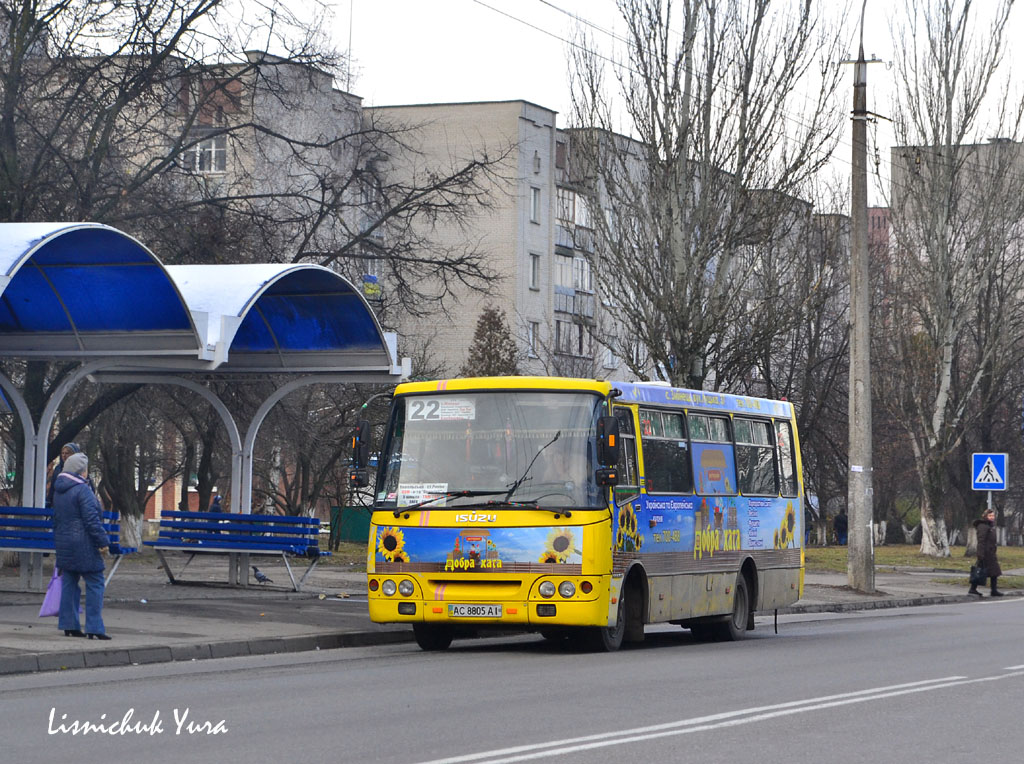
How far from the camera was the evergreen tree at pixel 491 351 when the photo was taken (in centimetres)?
6119

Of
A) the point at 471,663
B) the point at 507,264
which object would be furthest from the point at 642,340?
the point at 507,264

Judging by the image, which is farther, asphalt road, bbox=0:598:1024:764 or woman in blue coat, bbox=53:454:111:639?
woman in blue coat, bbox=53:454:111:639

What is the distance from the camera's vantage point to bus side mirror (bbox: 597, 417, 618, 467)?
52.4 feet

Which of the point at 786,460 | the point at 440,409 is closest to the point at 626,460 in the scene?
the point at 440,409

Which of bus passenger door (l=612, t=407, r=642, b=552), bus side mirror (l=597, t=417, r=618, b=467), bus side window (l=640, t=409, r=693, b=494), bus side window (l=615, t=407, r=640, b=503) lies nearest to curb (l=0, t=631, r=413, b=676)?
bus passenger door (l=612, t=407, r=642, b=552)

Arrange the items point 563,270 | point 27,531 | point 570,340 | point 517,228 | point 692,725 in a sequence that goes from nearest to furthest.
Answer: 1. point 692,725
2. point 27,531
3. point 570,340
4. point 517,228
5. point 563,270

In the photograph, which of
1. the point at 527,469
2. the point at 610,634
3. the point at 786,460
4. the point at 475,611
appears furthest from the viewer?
the point at 786,460

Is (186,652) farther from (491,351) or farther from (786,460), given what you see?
(491,351)

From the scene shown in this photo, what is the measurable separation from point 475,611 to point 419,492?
1348mm

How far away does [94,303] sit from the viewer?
20812 mm

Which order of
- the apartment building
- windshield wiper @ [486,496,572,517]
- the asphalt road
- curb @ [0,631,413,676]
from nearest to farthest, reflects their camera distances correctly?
the asphalt road < curb @ [0,631,413,676] < windshield wiper @ [486,496,572,517] < the apartment building

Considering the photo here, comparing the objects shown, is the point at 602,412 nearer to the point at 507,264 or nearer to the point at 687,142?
the point at 687,142

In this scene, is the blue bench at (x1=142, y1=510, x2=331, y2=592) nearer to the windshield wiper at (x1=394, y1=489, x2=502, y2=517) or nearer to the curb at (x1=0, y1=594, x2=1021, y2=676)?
the curb at (x1=0, y1=594, x2=1021, y2=676)

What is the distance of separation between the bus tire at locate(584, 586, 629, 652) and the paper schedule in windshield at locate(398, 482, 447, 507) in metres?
2.02
